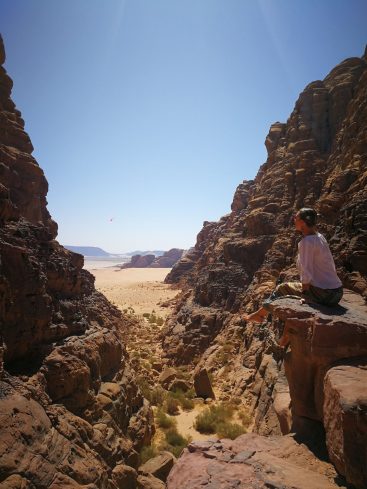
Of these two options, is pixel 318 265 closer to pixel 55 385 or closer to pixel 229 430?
pixel 55 385

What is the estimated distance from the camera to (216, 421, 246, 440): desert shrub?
8.83 m

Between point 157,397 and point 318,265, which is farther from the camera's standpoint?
point 157,397

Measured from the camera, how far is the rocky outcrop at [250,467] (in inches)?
112

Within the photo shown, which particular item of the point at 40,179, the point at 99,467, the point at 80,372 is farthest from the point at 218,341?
the point at 40,179

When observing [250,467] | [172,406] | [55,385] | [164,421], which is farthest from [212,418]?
[250,467]

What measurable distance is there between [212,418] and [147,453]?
3.03m

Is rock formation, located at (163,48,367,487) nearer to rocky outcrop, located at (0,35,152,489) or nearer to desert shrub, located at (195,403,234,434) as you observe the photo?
desert shrub, located at (195,403,234,434)

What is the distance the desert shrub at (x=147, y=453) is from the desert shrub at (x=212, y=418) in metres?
2.23

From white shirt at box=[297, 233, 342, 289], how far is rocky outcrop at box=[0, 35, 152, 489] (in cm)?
449

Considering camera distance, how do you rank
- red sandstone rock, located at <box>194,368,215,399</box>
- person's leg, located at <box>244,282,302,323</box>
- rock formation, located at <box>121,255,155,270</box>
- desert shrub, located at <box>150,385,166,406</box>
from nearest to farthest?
person's leg, located at <box>244,282,302,323</box>, desert shrub, located at <box>150,385,166,406</box>, red sandstone rock, located at <box>194,368,215,399</box>, rock formation, located at <box>121,255,155,270</box>

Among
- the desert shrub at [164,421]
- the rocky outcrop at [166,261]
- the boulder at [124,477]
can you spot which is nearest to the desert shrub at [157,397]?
the desert shrub at [164,421]

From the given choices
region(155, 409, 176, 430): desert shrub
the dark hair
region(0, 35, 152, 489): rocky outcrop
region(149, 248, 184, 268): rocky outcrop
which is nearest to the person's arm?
the dark hair

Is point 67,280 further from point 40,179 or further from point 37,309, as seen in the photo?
point 40,179

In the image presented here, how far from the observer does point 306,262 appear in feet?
15.1
